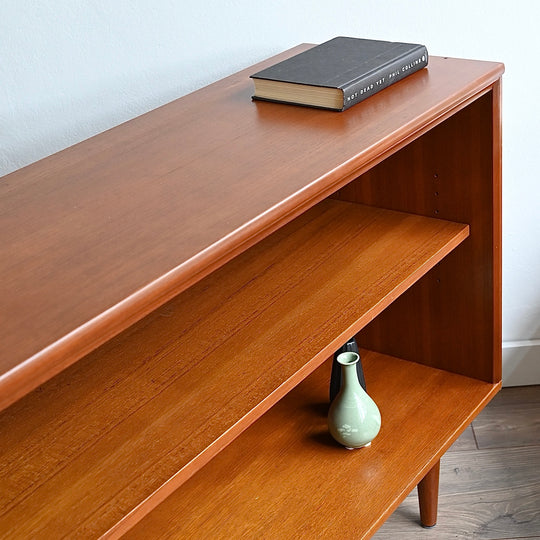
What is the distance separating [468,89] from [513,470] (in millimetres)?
988

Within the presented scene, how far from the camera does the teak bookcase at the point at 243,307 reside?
93 cm

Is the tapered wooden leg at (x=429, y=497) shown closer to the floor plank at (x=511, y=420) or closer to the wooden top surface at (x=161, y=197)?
the floor plank at (x=511, y=420)

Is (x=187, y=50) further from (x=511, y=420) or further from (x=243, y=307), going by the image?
(x=511, y=420)

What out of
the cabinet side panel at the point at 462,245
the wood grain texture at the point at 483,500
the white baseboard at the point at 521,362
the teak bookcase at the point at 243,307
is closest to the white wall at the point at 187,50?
the teak bookcase at the point at 243,307

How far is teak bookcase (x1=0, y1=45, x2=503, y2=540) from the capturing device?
36.6 inches

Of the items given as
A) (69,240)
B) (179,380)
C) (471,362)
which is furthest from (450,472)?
(69,240)

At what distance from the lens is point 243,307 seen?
4.23ft

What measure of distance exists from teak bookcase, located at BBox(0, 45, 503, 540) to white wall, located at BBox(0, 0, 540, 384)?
158mm

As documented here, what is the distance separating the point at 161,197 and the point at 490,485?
119 centimetres

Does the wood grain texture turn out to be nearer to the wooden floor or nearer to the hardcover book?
the wooden floor

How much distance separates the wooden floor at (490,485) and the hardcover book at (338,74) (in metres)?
0.97

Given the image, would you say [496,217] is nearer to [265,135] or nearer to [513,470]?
[265,135]

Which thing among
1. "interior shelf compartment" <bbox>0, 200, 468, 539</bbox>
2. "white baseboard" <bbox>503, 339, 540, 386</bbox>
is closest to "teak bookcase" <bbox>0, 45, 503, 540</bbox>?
"interior shelf compartment" <bbox>0, 200, 468, 539</bbox>

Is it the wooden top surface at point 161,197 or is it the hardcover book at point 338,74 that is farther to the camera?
the hardcover book at point 338,74
